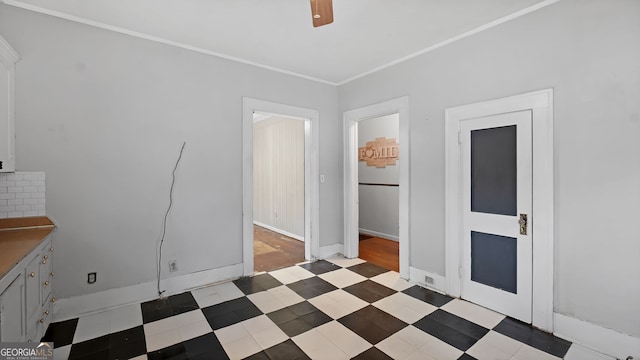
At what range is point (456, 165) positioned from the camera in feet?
10.0

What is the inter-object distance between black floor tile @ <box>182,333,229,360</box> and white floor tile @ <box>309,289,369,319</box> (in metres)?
1.02

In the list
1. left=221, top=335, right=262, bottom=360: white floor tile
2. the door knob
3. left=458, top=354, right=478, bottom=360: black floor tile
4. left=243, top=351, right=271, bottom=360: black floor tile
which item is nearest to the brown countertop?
left=221, top=335, right=262, bottom=360: white floor tile

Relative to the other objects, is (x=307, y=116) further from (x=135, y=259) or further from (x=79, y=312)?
(x=79, y=312)

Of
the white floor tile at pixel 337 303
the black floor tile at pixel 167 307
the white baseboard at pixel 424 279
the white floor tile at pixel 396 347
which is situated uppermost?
the white baseboard at pixel 424 279

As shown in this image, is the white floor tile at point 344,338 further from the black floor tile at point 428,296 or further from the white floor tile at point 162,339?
the white floor tile at point 162,339

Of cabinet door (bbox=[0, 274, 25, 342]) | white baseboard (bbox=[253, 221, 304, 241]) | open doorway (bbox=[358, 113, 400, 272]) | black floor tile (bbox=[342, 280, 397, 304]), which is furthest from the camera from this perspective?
white baseboard (bbox=[253, 221, 304, 241])

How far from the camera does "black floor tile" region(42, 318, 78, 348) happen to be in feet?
7.45

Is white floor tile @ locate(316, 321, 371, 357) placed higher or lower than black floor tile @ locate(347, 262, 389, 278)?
lower

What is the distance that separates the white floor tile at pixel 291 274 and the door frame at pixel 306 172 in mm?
352

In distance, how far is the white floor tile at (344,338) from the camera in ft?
7.27

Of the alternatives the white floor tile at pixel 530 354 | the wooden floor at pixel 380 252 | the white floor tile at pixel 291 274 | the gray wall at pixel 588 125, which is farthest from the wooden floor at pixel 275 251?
the gray wall at pixel 588 125

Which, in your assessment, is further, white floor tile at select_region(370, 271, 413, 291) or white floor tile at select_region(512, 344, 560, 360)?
white floor tile at select_region(370, 271, 413, 291)

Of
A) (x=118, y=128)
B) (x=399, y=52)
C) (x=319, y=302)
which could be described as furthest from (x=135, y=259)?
(x=399, y=52)

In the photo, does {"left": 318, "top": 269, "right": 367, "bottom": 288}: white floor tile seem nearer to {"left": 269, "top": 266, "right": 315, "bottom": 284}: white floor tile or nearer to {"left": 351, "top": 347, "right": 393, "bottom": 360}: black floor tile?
{"left": 269, "top": 266, "right": 315, "bottom": 284}: white floor tile
